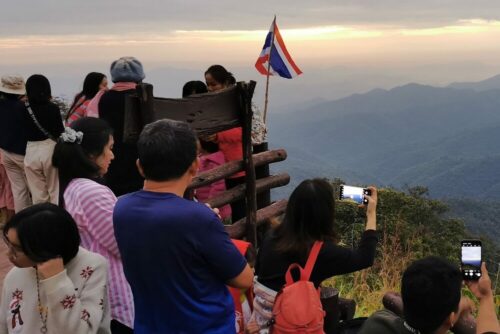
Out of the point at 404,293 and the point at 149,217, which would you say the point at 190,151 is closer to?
the point at 149,217

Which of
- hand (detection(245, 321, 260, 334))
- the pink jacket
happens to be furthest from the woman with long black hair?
hand (detection(245, 321, 260, 334))

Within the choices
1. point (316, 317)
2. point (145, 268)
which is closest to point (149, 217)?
point (145, 268)

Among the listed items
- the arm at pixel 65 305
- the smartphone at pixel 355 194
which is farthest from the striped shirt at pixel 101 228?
the smartphone at pixel 355 194

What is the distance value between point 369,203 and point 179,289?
145cm

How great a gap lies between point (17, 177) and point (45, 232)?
358 centimetres

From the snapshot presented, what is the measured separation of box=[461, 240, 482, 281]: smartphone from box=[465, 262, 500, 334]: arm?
0.03 metres

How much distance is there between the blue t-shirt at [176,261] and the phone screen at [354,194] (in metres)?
1.28

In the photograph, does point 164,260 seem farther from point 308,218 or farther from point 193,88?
point 193,88

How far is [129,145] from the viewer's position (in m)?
4.07

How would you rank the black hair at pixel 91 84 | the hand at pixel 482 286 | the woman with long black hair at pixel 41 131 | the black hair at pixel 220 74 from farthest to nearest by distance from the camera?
the black hair at pixel 91 84
the black hair at pixel 220 74
the woman with long black hair at pixel 41 131
the hand at pixel 482 286

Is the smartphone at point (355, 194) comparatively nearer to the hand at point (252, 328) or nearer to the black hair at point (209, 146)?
the hand at point (252, 328)

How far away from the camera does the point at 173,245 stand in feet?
6.61

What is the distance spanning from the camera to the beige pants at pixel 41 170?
490 centimetres

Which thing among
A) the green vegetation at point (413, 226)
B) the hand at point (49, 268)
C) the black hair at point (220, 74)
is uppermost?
the black hair at point (220, 74)
